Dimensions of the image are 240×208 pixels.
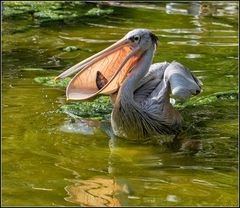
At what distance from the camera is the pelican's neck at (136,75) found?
5.35 meters

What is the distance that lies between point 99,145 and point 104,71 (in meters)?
0.78

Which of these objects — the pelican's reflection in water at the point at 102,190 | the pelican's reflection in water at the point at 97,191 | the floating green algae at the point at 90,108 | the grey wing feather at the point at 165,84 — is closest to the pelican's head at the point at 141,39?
the grey wing feather at the point at 165,84

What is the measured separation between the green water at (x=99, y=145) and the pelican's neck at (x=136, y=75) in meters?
0.36

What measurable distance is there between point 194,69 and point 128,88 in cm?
183

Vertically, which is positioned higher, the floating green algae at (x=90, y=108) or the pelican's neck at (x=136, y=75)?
the pelican's neck at (x=136, y=75)

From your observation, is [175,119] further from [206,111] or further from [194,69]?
[194,69]

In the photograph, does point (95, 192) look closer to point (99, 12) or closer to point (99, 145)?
point (99, 145)

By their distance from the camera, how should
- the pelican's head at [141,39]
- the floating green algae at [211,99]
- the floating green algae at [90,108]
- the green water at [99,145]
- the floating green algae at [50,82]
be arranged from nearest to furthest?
the green water at [99,145] → the pelican's head at [141,39] → the floating green algae at [90,108] → the floating green algae at [211,99] → the floating green algae at [50,82]

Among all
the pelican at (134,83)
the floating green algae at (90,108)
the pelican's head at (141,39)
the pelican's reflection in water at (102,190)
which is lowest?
the floating green algae at (90,108)

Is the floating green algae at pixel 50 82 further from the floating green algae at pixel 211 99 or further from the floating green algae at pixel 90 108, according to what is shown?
the floating green algae at pixel 211 99

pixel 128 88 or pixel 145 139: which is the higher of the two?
pixel 128 88

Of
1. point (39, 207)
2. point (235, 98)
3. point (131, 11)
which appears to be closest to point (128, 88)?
point (235, 98)

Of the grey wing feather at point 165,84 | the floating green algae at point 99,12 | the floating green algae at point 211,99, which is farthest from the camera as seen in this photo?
the floating green algae at point 99,12

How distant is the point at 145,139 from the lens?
17.5 feet
